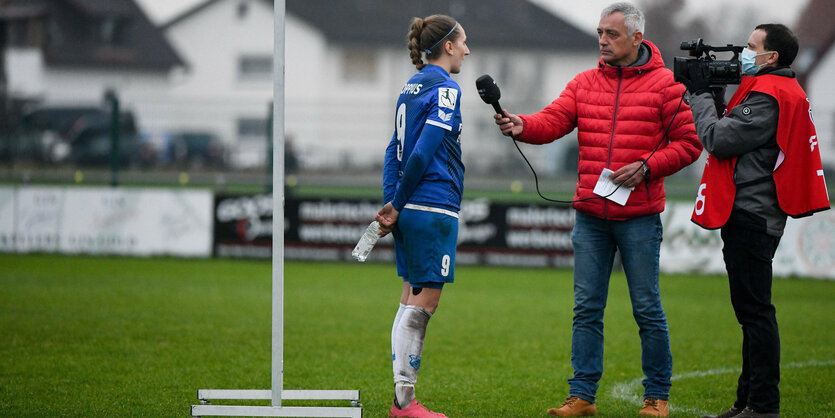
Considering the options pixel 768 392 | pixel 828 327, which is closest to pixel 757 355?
pixel 768 392

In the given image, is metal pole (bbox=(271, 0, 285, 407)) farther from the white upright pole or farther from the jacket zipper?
the jacket zipper

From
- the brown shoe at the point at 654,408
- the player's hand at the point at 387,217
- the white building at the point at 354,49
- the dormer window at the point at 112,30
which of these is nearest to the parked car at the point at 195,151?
the player's hand at the point at 387,217

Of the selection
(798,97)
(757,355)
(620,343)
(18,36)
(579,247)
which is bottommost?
(620,343)

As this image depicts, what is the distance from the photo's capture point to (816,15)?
37750mm

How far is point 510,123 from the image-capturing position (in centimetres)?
550

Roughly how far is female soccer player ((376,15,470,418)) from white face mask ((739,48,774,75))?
151 centimetres

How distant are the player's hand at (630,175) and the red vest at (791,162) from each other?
45 centimetres

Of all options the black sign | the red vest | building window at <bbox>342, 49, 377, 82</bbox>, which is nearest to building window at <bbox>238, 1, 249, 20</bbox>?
building window at <bbox>342, 49, 377, 82</bbox>

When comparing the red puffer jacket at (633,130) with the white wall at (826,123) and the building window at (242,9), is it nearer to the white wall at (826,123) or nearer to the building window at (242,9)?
the white wall at (826,123)

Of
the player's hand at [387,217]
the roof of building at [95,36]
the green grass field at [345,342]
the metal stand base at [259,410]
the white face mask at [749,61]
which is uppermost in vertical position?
the roof of building at [95,36]

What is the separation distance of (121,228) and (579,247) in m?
11.2

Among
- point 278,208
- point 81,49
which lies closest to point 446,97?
point 278,208

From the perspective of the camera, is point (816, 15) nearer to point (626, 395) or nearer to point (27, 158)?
point (27, 158)

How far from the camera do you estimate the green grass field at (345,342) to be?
5949 mm
